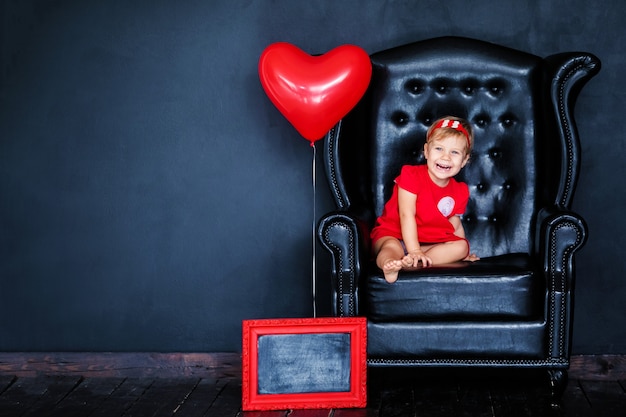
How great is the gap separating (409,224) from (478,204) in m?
0.42

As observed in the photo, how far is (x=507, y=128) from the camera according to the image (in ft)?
10.6

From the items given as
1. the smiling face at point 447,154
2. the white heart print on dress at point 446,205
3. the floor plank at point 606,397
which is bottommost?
the floor plank at point 606,397

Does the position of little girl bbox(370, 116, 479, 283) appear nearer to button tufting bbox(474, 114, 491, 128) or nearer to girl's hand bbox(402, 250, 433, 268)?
girl's hand bbox(402, 250, 433, 268)

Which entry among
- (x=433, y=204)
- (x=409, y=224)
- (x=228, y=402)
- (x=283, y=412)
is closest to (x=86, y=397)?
(x=228, y=402)

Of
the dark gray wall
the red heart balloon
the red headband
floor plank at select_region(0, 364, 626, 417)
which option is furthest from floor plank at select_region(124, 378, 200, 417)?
the red headband

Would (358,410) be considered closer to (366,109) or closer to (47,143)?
(366,109)

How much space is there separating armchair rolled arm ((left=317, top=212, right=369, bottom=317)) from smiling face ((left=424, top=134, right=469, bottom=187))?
0.45m

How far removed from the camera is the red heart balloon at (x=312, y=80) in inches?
112

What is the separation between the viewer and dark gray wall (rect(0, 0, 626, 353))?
340 centimetres

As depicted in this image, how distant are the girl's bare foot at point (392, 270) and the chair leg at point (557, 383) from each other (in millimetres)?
656

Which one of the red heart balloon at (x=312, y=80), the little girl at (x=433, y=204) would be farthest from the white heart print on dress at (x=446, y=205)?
the red heart balloon at (x=312, y=80)

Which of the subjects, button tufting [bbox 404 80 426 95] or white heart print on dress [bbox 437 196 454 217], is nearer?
white heart print on dress [bbox 437 196 454 217]

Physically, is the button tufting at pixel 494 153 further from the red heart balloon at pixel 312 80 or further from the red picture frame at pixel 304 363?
the red picture frame at pixel 304 363

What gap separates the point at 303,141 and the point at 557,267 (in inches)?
47.8
